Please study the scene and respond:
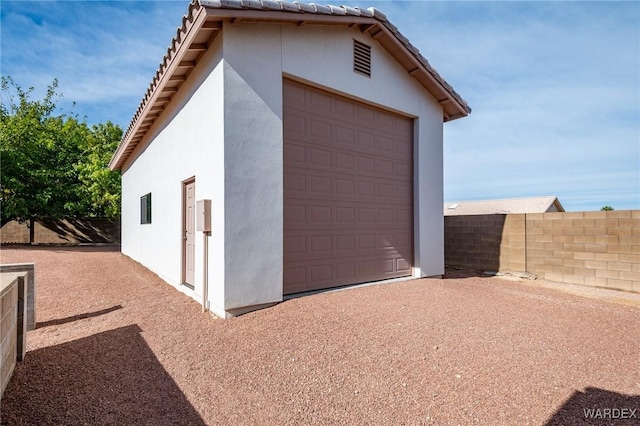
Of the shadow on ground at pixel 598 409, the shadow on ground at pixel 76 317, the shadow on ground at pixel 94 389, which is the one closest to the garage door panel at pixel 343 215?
the shadow on ground at pixel 94 389

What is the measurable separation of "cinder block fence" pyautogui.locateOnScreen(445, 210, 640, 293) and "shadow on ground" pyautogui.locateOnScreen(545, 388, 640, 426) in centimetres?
597

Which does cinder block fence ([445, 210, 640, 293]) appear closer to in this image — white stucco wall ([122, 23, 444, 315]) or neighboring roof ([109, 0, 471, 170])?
neighboring roof ([109, 0, 471, 170])

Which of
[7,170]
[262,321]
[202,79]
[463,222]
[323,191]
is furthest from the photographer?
[7,170]

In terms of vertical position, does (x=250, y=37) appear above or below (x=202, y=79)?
above

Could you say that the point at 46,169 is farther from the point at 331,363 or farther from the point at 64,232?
the point at 331,363

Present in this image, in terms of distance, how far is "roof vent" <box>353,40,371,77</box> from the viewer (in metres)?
7.03

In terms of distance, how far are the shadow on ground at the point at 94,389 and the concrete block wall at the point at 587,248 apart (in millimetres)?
9104

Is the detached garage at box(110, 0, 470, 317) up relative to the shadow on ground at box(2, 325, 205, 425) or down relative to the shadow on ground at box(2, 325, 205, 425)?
up

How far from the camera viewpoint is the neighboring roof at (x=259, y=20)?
4.95 meters

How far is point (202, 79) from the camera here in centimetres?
586

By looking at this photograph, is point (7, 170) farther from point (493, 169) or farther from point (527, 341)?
point (493, 169)

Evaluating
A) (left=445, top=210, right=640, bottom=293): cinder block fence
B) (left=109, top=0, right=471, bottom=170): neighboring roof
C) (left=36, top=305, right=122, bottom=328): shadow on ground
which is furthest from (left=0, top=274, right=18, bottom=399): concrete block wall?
(left=445, top=210, right=640, bottom=293): cinder block fence

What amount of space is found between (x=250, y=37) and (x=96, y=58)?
743 centimetres

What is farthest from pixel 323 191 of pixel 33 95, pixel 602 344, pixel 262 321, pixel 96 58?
pixel 33 95
